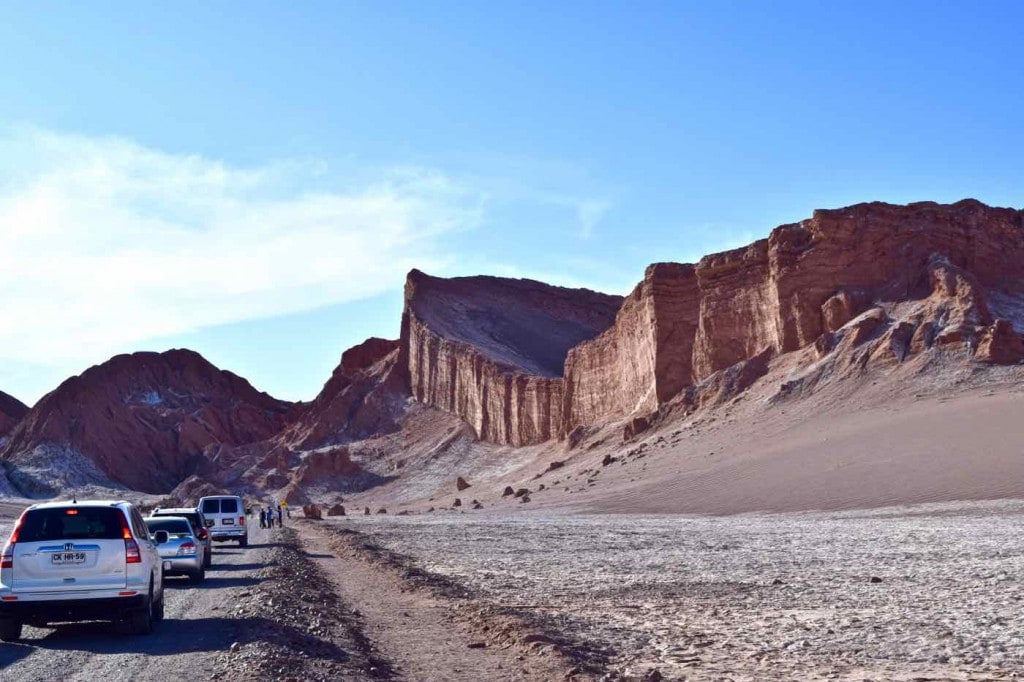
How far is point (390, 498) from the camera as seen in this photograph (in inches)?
3595

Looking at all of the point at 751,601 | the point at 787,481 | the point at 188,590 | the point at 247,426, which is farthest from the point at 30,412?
the point at 751,601

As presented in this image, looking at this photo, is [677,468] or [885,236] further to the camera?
[885,236]

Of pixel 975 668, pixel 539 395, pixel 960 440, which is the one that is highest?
pixel 539 395

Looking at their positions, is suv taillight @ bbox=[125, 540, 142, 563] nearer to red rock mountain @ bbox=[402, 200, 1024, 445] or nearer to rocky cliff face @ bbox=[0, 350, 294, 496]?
red rock mountain @ bbox=[402, 200, 1024, 445]

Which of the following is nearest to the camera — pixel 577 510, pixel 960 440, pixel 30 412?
pixel 960 440

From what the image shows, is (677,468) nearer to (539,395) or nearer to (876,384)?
(876,384)

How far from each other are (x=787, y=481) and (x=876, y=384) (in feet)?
40.3

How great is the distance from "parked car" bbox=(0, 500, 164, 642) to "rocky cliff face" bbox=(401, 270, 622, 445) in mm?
74213

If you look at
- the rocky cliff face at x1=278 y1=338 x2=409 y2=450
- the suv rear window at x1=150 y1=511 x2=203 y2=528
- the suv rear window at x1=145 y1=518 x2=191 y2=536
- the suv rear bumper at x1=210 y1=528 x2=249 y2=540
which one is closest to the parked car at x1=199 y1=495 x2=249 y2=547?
the suv rear bumper at x1=210 y1=528 x2=249 y2=540

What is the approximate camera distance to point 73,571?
1356 centimetres


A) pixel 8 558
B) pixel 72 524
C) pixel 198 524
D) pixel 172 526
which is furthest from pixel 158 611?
pixel 198 524

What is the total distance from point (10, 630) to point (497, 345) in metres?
100

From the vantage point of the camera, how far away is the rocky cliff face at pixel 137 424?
395 ft

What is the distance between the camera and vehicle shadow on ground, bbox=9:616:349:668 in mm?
12547
